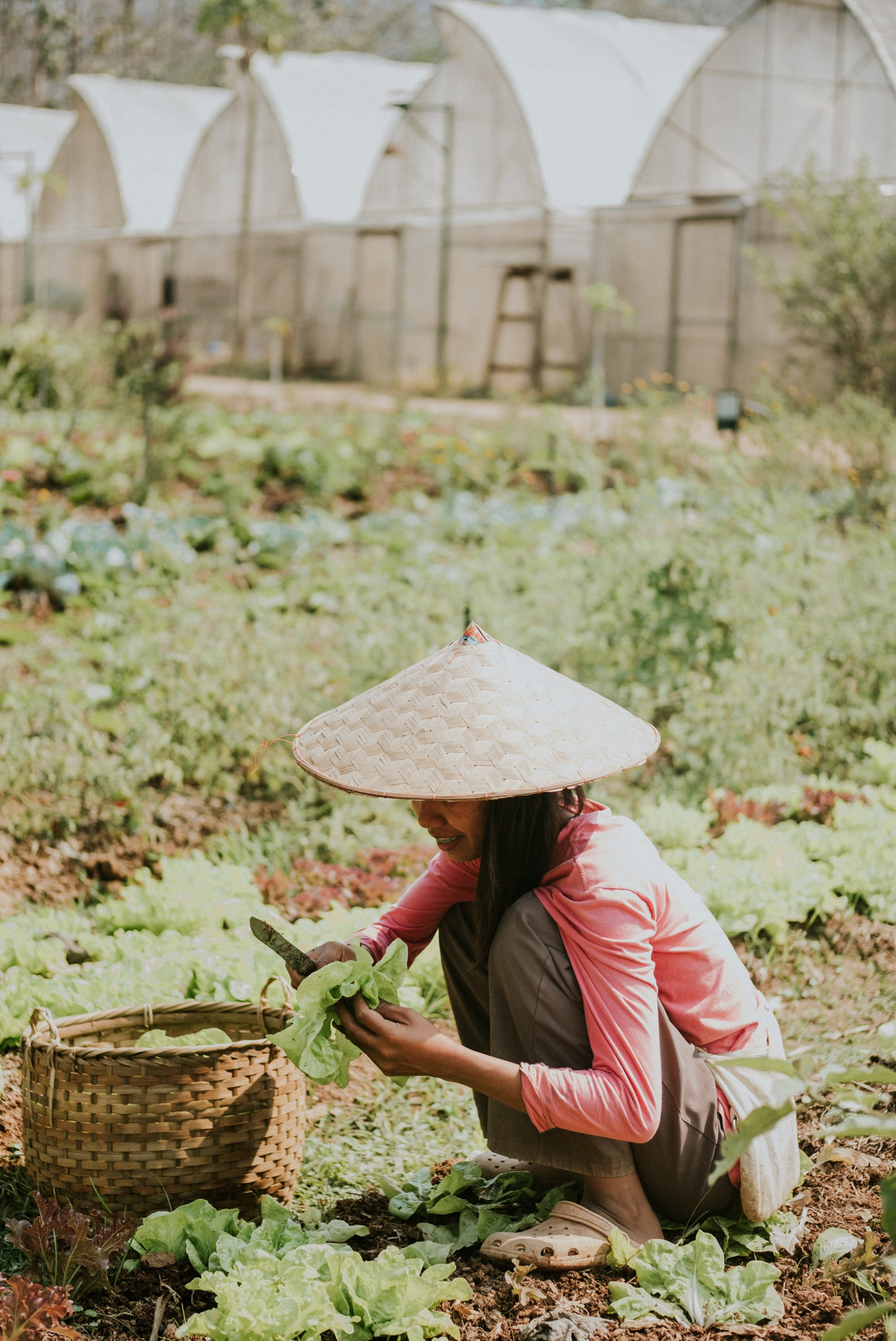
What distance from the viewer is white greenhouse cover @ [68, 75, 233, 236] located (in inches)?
727

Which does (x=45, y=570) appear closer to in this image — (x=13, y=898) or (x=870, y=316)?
(x=13, y=898)

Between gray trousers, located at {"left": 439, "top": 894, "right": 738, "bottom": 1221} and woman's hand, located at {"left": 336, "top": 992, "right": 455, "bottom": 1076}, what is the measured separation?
13cm

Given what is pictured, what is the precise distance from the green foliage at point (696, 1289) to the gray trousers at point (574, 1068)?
0.10m

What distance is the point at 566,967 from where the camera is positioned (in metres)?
2.02

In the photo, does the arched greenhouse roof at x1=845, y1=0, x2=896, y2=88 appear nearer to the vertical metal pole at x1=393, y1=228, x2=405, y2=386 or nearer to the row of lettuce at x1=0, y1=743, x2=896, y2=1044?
the vertical metal pole at x1=393, y1=228, x2=405, y2=386

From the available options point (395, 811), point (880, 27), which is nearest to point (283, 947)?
point (395, 811)

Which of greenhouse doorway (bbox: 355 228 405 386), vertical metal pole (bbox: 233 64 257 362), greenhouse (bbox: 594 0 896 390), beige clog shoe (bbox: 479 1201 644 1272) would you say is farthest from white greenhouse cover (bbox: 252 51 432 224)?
beige clog shoe (bbox: 479 1201 644 1272)

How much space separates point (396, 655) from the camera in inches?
176

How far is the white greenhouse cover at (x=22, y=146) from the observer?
2088cm

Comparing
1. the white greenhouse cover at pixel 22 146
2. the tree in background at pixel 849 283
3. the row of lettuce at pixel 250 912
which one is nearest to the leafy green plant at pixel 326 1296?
the row of lettuce at pixel 250 912

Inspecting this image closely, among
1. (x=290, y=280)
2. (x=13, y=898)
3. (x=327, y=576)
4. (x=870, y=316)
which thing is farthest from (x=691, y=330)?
(x=13, y=898)

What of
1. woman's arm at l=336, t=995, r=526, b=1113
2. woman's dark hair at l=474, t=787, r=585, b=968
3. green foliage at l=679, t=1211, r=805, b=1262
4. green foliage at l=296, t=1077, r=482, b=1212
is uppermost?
woman's dark hair at l=474, t=787, r=585, b=968

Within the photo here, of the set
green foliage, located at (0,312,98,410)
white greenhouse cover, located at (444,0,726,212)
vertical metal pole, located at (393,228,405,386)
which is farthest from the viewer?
vertical metal pole, located at (393,228,405,386)

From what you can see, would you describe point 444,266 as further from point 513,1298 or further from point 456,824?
point 513,1298
